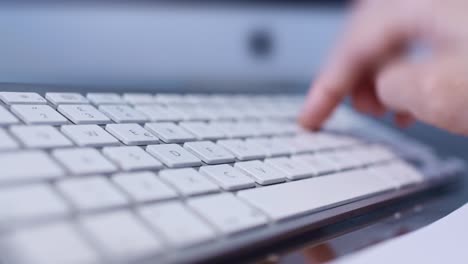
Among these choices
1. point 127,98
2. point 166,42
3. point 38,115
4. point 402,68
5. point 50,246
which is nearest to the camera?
point 50,246

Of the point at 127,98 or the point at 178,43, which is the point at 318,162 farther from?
the point at 178,43

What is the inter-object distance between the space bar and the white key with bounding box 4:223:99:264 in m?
0.10

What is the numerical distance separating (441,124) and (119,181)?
319mm

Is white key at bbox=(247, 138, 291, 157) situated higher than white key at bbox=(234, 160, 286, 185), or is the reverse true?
white key at bbox=(234, 160, 286, 185)

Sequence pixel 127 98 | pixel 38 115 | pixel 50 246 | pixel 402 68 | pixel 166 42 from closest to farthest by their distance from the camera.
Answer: pixel 50 246
pixel 38 115
pixel 127 98
pixel 402 68
pixel 166 42

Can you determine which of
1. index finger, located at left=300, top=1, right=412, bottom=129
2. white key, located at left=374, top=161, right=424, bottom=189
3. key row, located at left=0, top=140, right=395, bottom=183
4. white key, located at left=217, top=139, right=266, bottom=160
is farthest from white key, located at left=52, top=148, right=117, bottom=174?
index finger, located at left=300, top=1, right=412, bottom=129

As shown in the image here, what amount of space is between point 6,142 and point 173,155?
0.31ft

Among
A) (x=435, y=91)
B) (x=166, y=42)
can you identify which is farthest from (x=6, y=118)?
(x=166, y=42)

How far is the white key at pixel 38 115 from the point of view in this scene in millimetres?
274

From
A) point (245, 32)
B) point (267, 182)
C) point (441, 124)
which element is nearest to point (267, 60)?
point (245, 32)

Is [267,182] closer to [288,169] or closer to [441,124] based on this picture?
[288,169]

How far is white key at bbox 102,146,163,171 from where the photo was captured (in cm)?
26

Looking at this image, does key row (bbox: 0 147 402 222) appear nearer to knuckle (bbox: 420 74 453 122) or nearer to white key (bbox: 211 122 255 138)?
white key (bbox: 211 122 255 138)

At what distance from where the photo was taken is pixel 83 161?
0.24 metres
